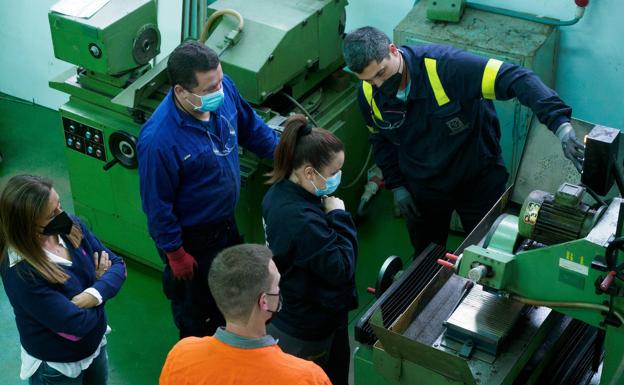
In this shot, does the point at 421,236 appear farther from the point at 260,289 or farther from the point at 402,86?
the point at 260,289

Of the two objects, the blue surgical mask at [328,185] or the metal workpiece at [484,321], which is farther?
the blue surgical mask at [328,185]

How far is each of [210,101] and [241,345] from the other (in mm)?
1134

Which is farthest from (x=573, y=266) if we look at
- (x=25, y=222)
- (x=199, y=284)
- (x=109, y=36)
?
(x=109, y=36)

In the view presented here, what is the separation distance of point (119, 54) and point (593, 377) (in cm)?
217

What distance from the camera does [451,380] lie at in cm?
206

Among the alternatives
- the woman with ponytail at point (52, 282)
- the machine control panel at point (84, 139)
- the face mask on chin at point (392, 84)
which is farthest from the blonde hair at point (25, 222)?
the machine control panel at point (84, 139)

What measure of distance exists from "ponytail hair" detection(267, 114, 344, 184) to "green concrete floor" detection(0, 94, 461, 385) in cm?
118

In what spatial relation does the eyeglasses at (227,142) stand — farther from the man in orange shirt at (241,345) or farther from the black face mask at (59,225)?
the man in orange shirt at (241,345)

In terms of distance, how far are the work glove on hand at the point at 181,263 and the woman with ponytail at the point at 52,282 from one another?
318 mm

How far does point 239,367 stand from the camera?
171 centimetres

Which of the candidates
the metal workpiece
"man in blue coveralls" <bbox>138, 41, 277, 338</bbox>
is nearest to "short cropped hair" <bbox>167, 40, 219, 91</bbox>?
"man in blue coveralls" <bbox>138, 41, 277, 338</bbox>

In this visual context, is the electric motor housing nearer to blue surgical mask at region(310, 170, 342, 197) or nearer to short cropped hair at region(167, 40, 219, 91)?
blue surgical mask at region(310, 170, 342, 197)

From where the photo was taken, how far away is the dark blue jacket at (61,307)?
2.17 m

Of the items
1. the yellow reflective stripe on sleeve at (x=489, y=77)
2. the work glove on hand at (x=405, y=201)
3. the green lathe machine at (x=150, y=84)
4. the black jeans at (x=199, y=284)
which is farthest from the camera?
the green lathe machine at (x=150, y=84)
